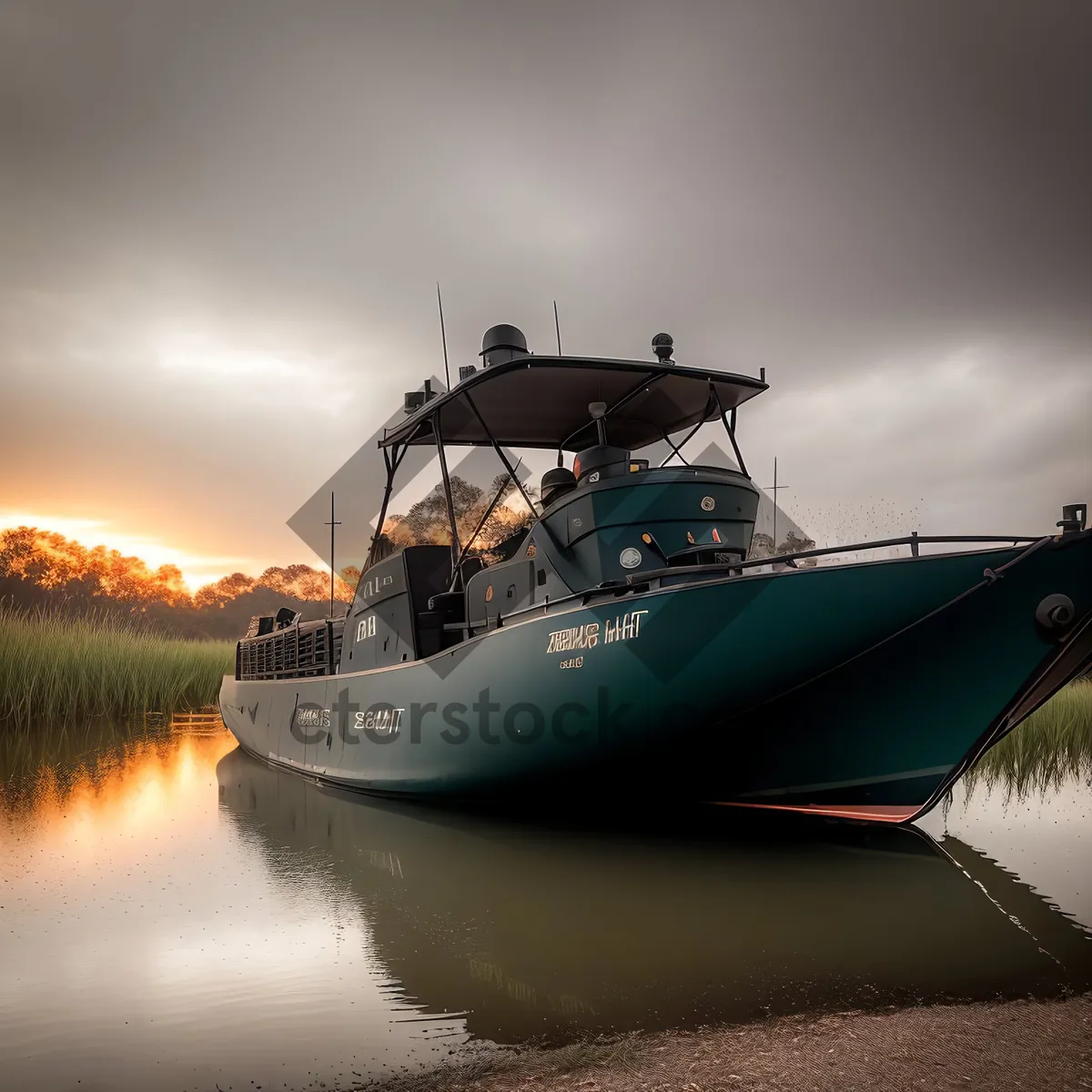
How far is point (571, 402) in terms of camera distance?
7.26 metres

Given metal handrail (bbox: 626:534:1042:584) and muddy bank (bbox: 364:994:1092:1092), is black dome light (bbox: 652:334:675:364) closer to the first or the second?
metal handrail (bbox: 626:534:1042:584)

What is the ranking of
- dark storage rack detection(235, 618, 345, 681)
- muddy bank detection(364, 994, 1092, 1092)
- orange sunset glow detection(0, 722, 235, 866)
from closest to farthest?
muddy bank detection(364, 994, 1092, 1092) → orange sunset glow detection(0, 722, 235, 866) → dark storage rack detection(235, 618, 345, 681)

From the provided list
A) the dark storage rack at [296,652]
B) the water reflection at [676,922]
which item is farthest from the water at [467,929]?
the dark storage rack at [296,652]

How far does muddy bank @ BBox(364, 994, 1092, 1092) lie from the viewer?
240 centimetres

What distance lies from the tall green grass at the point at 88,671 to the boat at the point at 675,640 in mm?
8138

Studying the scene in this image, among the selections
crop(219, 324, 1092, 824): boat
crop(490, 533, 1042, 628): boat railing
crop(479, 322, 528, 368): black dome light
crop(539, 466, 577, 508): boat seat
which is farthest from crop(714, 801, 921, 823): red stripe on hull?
crop(479, 322, 528, 368): black dome light

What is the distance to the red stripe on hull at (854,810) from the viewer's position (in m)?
5.23

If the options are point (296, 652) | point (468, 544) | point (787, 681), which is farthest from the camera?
point (296, 652)

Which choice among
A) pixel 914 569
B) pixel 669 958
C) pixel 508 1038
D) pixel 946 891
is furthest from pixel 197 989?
pixel 914 569

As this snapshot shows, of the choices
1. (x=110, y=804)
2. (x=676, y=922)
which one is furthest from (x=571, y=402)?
(x=110, y=804)

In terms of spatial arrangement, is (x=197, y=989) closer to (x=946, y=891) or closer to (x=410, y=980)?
(x=410, y=980)

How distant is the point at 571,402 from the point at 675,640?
9.64ft

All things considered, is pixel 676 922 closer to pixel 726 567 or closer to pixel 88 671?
pixel 726 567

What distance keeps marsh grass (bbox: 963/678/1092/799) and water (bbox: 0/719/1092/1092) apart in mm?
414
